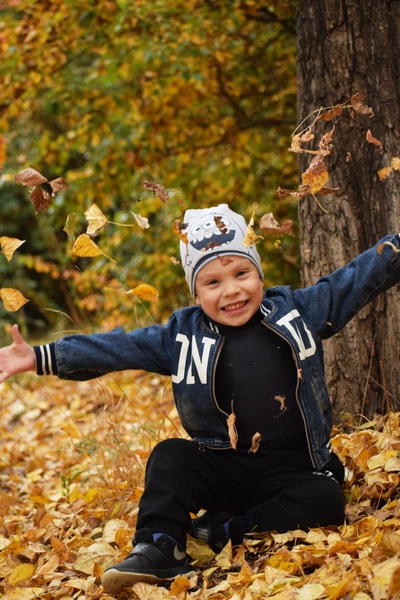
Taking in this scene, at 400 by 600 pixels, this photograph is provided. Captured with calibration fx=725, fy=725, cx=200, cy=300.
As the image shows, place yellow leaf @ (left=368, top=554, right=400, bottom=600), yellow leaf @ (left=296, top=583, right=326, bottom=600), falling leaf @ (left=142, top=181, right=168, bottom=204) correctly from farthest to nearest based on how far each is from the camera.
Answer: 1. falling leaf @ (left=142, top=181, right=168, bottom=204)
2. yellow leaf @ (left=296, top=583, right=326, bottom=600)
3. yellow leaf @ (left=368, top=554, right=400, bottom=600)

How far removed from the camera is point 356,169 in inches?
119

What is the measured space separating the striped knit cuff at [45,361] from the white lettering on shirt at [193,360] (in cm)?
42

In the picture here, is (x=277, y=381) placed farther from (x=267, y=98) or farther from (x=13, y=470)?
(x=267, y=98)

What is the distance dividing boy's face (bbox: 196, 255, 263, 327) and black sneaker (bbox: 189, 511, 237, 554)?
2.25 ft

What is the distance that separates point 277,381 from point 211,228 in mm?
574

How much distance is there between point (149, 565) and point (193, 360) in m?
0.68

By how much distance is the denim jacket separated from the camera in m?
2.44

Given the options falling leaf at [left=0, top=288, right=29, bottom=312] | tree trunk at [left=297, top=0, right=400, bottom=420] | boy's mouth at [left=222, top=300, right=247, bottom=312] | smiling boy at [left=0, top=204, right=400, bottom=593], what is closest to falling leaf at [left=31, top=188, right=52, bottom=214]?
falling leaf at [left=0, top=288, right=29, bottom=312]

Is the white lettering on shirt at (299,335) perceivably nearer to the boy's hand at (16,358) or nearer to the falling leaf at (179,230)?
the falling leaf at (179,230)

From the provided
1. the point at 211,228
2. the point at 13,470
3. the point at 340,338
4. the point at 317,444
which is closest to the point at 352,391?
the point at 340,338

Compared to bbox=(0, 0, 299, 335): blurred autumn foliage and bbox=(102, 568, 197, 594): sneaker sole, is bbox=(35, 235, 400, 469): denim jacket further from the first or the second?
bbox=(0, 0, 299, 335): blurred autumn foliage

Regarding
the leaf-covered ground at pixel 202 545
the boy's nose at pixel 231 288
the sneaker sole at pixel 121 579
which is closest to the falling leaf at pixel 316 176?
the boy's nose at pixel 231 288

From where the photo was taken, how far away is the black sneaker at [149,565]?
85.0 inches

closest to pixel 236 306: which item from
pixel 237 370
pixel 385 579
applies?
pixel 237 370
